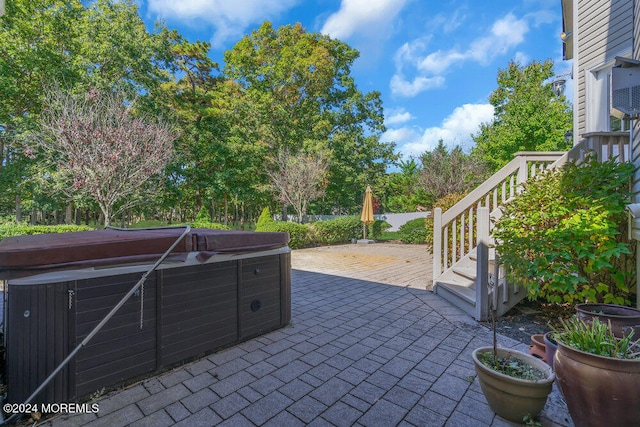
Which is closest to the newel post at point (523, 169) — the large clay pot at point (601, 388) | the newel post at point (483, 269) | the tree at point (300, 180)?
the newel post at point (483, 269)

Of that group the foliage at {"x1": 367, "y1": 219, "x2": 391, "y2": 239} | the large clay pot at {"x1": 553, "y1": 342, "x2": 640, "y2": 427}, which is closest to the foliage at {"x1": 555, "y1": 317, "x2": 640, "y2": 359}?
the large clay pot at {"x1": 553, "y1": 342, "x2": 640, "y2": 427}

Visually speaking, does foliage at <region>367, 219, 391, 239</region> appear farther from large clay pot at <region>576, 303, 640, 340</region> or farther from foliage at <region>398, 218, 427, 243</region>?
large clay pot at <region>576, 303, 640, 340</region>

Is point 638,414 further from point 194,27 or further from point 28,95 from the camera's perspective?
point 194,27

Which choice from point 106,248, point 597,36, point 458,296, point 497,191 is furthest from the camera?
point 597,36

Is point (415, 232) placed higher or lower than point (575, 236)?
lower

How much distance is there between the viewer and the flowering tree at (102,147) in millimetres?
8602

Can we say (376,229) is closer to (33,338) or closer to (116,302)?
(116,302)

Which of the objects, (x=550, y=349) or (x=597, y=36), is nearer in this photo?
(x=550, y=349)

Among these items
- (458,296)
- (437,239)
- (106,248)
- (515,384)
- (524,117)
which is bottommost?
(458,296)

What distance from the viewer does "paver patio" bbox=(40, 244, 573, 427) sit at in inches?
75.7

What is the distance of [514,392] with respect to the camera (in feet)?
5.94

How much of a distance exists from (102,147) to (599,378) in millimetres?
11002

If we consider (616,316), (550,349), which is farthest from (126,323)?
(616,316)

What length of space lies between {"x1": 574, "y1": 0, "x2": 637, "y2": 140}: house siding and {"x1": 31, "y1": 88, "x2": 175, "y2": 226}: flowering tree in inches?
446
